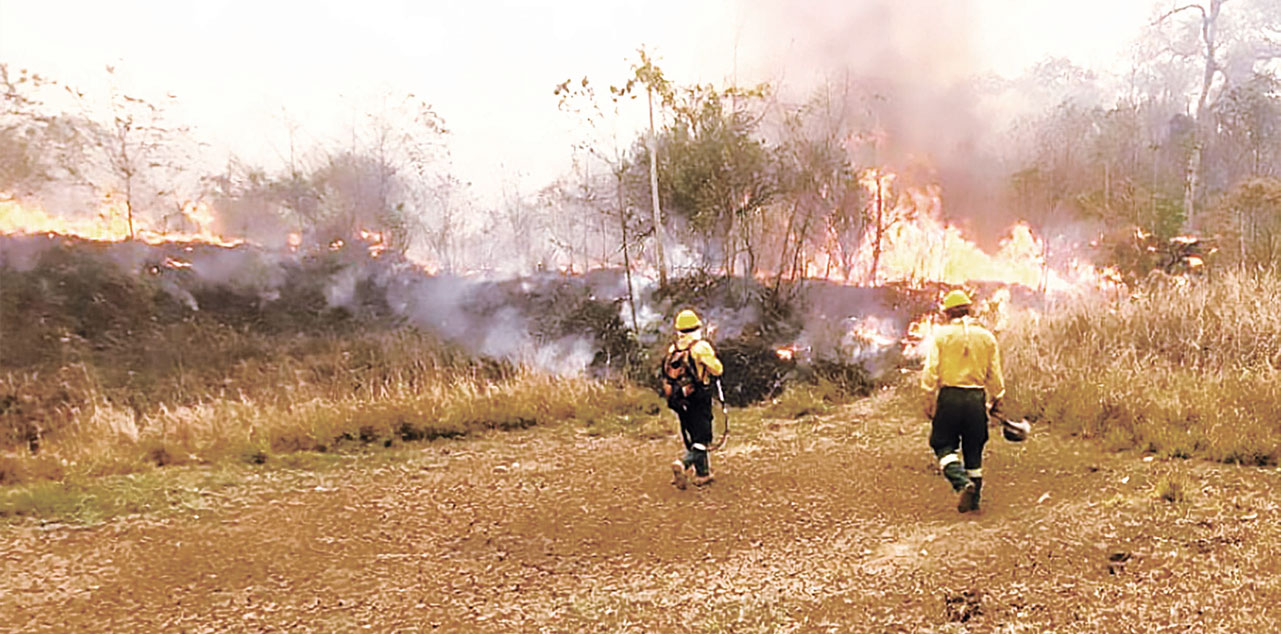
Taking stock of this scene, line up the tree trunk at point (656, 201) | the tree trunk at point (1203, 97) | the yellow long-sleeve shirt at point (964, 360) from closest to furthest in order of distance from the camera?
1. the yellow long-sleeve shirt at point (964, 360)
2. the tree trunk at point (656, 201)
3. the tree trunk at point (1203, 97)

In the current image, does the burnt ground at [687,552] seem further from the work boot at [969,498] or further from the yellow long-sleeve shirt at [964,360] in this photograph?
the yellow long-sleeve shirt at [964,360]

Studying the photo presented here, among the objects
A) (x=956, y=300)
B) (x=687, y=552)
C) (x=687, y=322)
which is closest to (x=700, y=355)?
(x=687, y=322)

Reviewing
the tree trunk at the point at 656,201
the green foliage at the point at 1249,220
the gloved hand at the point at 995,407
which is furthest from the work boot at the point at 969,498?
the green foliage at the point at 1249,220

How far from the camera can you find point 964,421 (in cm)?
613

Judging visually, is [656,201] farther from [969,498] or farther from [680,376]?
[969,498]

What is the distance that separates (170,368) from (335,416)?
9.70 meters

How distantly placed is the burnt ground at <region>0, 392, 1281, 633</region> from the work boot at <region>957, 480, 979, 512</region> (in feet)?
0.30

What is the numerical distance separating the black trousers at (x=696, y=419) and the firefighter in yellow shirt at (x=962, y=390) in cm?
205

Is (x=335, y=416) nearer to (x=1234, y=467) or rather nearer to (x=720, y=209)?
(x=1234, y=467)

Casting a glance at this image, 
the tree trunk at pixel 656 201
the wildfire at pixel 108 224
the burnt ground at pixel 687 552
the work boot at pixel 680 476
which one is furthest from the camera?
the tree trunk at pixel 656 201

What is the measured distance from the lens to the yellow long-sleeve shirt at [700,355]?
7223 mm

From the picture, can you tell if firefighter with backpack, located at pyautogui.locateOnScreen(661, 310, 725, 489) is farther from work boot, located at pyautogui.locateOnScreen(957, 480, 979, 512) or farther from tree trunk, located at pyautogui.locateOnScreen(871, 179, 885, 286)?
tree trunk, located at pyautogui.locateOnScreen(871, 179, 885, 286)

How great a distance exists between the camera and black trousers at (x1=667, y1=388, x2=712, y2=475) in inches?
288

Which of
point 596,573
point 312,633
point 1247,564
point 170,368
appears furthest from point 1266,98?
point 170,368
